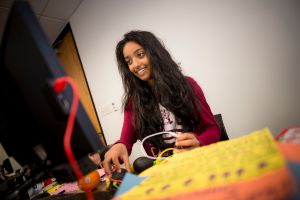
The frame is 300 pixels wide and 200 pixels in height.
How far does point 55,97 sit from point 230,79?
1606mm

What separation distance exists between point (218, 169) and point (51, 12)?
9.84ft

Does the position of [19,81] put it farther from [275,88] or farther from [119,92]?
[119,92]

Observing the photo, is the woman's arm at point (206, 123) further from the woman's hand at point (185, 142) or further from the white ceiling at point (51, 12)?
the white ceiling at point (51, 12)

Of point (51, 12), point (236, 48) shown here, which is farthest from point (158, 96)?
point (51, 12)

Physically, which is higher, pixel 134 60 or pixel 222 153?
pixel 134 60

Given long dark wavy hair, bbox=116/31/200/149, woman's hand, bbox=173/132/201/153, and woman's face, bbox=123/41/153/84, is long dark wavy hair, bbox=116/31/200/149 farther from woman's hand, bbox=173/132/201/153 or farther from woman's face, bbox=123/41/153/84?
woman's hand, bbox=173/132/201/153

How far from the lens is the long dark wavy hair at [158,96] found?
1.04 meters

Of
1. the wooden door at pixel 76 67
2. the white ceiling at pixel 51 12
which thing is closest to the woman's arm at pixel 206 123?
the wooden door at pixel 76 67

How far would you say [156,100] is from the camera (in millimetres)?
1154

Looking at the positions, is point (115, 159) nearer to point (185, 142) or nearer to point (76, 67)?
point (185, 142)

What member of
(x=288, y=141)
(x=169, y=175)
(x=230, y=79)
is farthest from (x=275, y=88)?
(x=169, y=175)

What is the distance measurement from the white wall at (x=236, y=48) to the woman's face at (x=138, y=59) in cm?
78

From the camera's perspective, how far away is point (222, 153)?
0.41m

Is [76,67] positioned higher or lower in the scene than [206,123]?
higher
